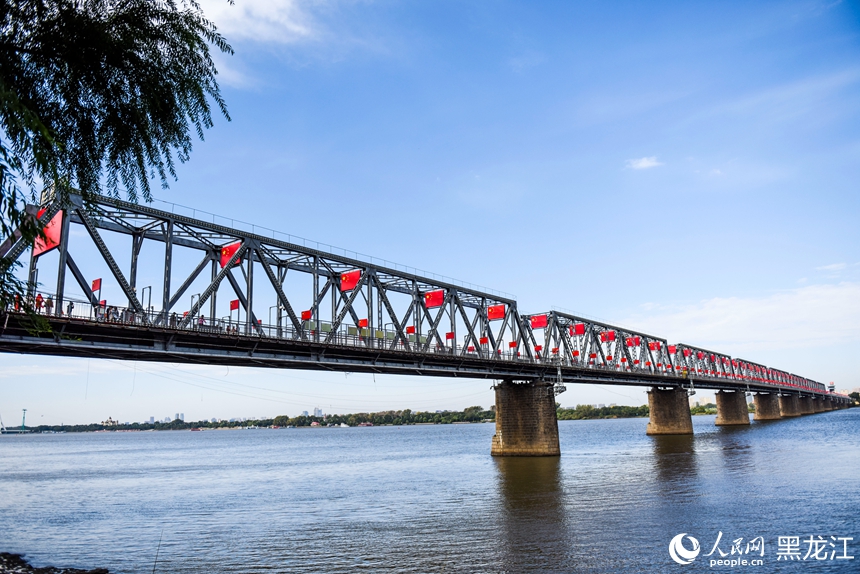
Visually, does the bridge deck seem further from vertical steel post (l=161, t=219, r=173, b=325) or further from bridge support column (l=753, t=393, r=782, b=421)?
bridge support column (l=753, t=393, r=782, b=421)

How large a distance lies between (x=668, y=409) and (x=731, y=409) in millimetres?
40291

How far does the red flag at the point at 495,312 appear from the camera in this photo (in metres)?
73.1

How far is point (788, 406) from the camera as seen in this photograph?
7141 inches

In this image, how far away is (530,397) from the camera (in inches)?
2643

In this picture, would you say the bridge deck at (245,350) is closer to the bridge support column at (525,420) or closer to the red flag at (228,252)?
the bridge support column at (525,420)

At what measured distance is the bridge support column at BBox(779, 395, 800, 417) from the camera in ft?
586

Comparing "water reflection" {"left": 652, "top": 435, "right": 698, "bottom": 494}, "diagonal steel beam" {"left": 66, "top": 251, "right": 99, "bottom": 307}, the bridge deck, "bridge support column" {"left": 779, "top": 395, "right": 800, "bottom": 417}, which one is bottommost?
"bridge support column" {"left": 779, "top": 395, "right": 800, "bottom": 417}

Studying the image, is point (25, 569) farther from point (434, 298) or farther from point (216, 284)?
point (434, 298)

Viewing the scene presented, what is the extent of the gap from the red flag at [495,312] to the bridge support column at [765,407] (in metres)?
127

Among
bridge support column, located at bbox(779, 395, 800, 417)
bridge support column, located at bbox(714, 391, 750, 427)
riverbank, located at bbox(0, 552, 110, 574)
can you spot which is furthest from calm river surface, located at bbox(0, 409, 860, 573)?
bridge support column, located at bbox(779, 395, 800, 417)

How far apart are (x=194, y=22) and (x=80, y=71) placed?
8.94 ft

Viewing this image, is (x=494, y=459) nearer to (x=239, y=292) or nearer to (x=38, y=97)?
(x=239, y=292)
